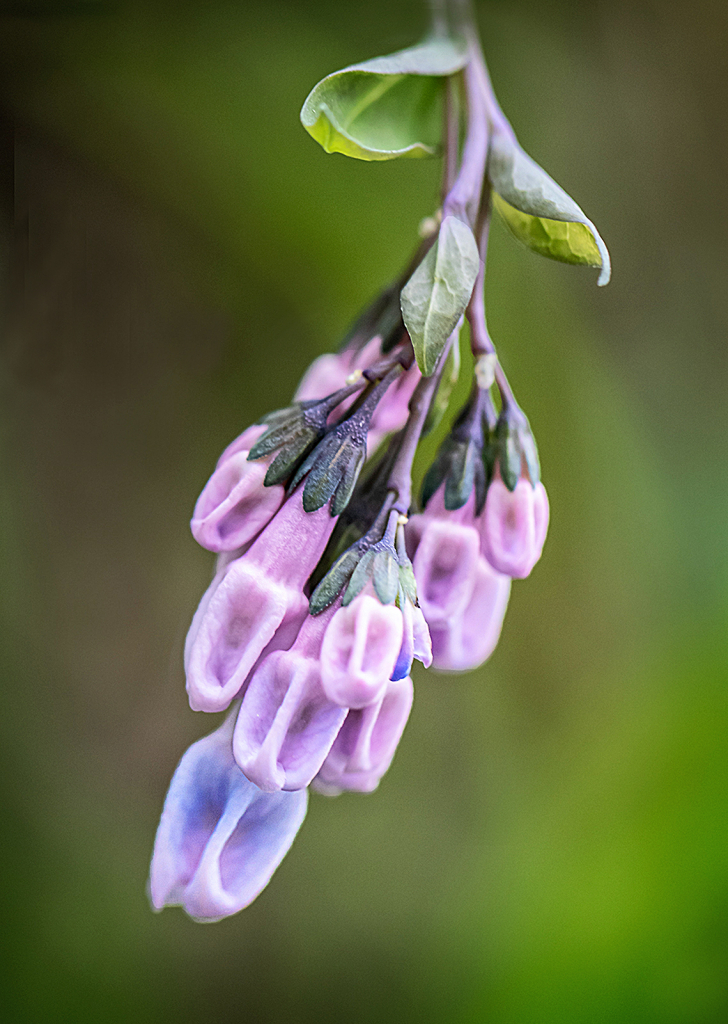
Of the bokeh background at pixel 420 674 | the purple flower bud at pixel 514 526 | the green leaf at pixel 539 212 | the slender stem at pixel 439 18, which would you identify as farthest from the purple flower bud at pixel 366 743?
the bokeh background at pixel 420 674

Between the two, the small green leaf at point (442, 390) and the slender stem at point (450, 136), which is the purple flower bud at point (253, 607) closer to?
the small green leaf at point (442, 390)

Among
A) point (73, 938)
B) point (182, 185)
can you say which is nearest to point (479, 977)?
point (73, 938)

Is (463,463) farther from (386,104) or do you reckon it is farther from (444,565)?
(386,104)

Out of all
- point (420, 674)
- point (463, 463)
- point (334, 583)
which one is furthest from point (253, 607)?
point (420, 674)

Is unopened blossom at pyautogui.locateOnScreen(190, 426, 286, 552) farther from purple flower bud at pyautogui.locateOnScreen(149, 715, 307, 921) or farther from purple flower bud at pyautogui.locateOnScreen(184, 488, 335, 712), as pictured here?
purple flower bud at pyautogui.locateOnScreen(149, 715, 307, 921)

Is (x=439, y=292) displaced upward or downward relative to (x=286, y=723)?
upward

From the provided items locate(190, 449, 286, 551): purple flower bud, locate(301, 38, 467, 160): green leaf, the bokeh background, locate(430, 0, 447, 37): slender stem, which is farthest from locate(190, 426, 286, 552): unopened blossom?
the bokeh background

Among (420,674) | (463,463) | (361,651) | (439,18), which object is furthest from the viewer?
(420,674)
